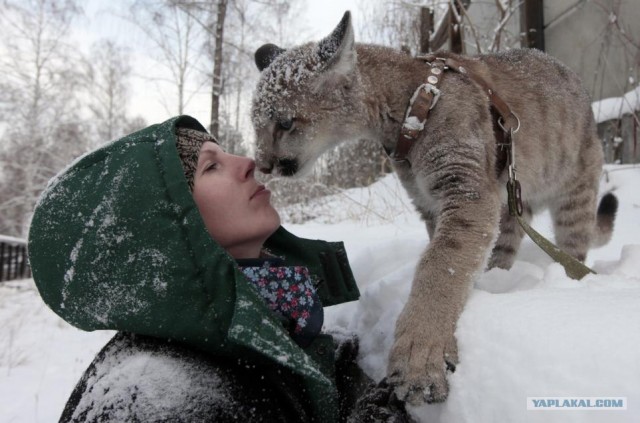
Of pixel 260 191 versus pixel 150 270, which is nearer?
pixel 150 270

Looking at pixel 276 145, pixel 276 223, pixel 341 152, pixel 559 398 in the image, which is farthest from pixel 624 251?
pixel 341 152

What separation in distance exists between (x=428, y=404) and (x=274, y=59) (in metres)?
2.08

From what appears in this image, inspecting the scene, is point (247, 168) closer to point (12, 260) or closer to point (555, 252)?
point (555, 252)

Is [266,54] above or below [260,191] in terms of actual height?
above

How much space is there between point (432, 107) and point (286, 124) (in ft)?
2.59

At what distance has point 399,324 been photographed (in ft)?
5.45

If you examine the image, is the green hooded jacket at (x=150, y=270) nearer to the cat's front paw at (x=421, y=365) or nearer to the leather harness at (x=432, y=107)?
the cat's front paw at (x=421, y=365)

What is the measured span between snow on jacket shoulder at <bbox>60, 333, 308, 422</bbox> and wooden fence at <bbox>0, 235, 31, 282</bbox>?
11.8 metres

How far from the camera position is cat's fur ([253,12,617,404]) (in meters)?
1.65

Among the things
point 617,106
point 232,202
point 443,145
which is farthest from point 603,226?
point 617,106

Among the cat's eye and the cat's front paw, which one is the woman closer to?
the cat's front paw

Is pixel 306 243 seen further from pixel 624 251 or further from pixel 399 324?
pixel 624 251

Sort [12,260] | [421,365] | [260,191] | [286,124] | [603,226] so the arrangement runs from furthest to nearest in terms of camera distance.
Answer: [12,260] → [603,226] → [286,124] → [260,191] → [421,365]

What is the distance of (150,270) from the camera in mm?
1311
